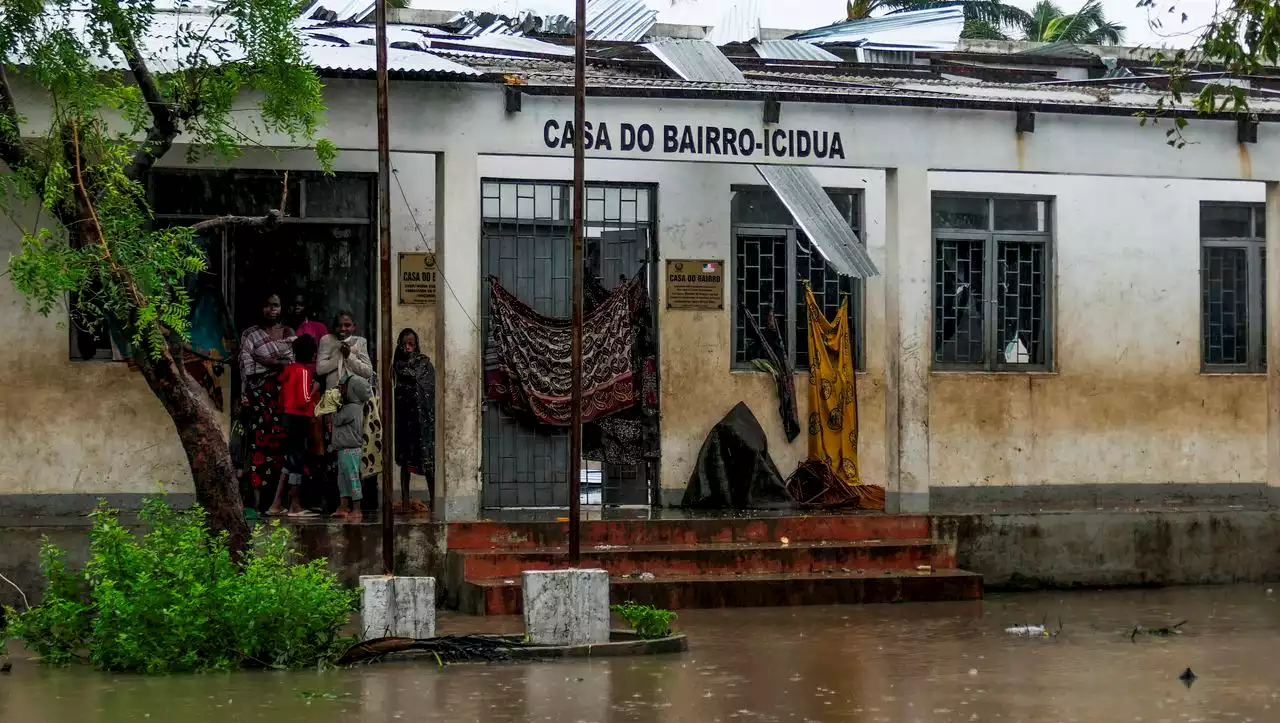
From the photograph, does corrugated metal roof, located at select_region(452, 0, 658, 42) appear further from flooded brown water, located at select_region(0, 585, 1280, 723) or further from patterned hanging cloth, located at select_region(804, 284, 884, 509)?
flooded brown water, located at select_region(0, 585, 1280, 723)

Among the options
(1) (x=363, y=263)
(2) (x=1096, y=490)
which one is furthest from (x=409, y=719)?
(2) (x=1096, y=490)

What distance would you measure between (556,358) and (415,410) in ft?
5.72

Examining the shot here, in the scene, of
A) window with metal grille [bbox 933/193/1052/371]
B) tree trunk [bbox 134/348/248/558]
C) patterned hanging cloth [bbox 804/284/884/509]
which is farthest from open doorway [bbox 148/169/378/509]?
window with metal grille [bbox 933/193/1052/371]

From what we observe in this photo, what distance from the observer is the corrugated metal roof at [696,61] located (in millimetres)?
15234

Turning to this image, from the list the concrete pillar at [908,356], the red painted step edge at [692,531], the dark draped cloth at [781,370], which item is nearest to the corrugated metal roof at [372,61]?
the red painted step edge at [692,531]

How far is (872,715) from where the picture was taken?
8555 millimetres

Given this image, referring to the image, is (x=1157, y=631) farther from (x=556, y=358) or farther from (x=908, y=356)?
(x=556, y=358)

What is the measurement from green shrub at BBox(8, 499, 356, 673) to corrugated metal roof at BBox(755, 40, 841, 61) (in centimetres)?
966

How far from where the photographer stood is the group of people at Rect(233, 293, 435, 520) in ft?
44.9

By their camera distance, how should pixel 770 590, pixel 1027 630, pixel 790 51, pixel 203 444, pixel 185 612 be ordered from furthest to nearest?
pixel 790 51
pixel 770 590
pixel 1027 630
pixel 203 444
pixel 185 612

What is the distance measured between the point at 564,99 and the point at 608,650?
5101mm

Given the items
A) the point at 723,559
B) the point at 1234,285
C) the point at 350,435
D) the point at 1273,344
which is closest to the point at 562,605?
the point at 723,559

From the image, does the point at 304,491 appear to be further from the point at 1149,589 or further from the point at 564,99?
the point at 1149,589

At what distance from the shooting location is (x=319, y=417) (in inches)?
546
